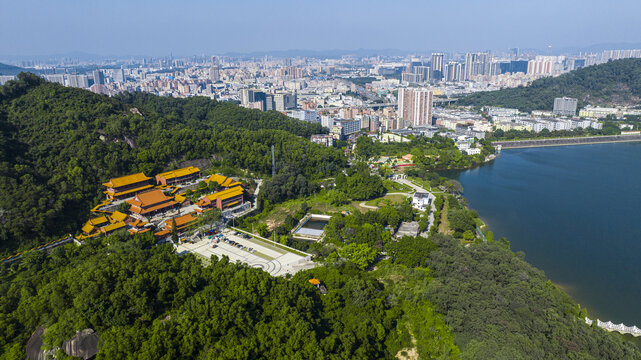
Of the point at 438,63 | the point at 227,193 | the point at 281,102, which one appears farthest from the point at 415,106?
the point at 438,63

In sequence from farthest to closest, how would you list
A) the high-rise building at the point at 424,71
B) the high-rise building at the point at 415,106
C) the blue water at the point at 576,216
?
the high-rise building at the point at 424,71, the high-rise building at the point at 415,106, the blue water at the point at 576,216

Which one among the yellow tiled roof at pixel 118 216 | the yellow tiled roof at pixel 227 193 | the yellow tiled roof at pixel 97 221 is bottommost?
the yellow tiled roof at pixel 97 221

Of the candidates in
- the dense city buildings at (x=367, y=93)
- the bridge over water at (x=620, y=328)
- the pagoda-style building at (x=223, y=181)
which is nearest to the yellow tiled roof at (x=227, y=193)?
the pagoda-style building at (x=223, y=181)

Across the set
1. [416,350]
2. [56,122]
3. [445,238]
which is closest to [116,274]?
[416,350]

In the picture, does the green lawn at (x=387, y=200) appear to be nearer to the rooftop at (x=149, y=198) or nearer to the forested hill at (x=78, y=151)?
the forested hill at (x=78, y=151)

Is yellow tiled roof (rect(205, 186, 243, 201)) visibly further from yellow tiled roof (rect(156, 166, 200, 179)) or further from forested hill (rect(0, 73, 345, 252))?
forested hill (rect(0, 73, 345, 252))

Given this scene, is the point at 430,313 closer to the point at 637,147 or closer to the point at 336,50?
the point at 637,147

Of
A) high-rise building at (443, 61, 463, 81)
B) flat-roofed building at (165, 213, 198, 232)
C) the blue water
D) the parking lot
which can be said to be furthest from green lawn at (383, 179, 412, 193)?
high-rise building at (443, 61, 463, 81)
